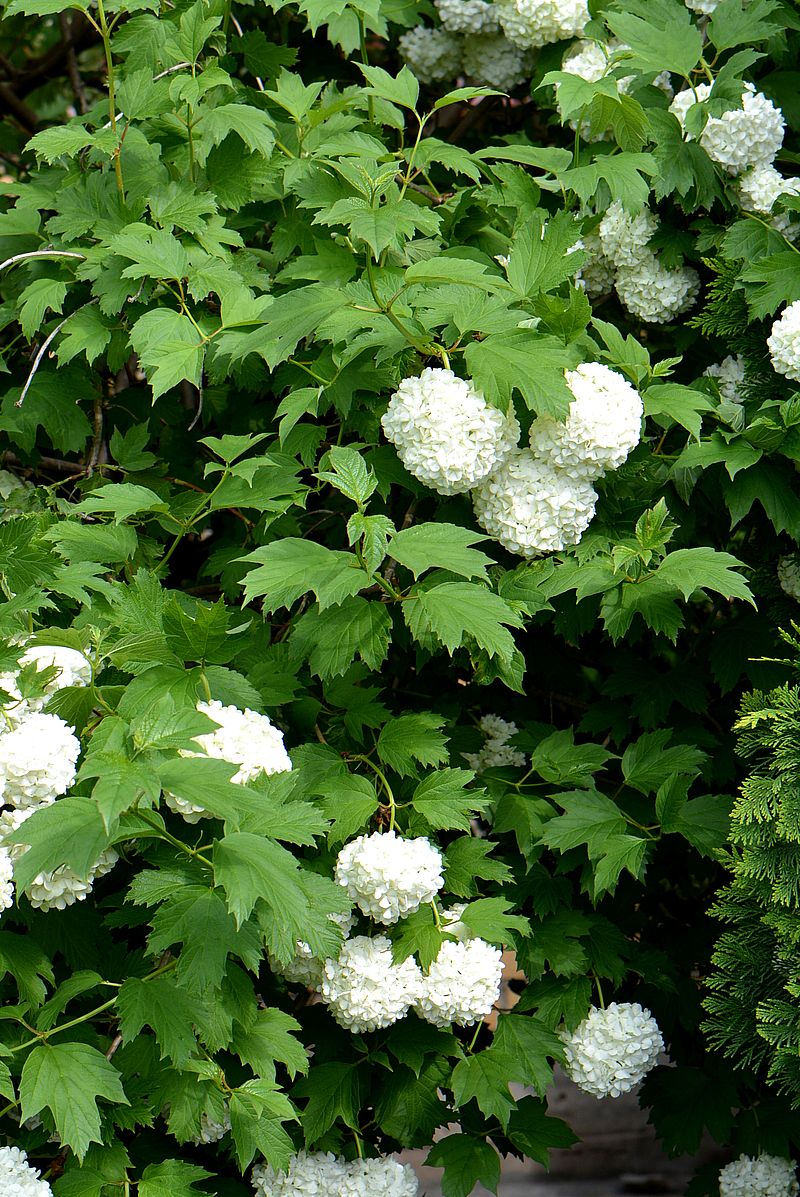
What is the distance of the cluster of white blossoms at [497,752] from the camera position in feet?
10.1

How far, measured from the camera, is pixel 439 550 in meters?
2.33

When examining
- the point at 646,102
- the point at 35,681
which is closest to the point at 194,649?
the point at 35,681

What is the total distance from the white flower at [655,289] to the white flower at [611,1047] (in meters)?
1.61

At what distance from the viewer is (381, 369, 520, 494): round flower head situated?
2383 mm

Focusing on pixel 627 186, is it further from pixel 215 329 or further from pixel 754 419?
pixel 215 329

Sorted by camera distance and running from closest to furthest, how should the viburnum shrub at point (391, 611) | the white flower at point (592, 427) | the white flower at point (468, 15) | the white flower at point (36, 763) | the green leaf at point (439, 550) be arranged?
1. the white flower at point (36, 763)
2. the viburnum shrub at point (391, 611)
3. the green leaf at point (439, 550)
4. the white flower at point (592, 427)
5. the white flower at point (468, 15)

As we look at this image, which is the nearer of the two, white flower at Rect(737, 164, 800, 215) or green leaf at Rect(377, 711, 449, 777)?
green leaf at Rect(377, 711, 449, 777)

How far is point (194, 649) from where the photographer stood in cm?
235

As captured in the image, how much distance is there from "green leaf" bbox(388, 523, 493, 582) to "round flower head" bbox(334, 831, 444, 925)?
50 cm

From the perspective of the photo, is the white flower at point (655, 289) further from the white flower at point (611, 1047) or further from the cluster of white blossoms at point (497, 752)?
the white flower at point (611, 1047)

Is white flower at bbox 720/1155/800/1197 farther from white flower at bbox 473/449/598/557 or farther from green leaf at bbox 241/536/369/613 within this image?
green leaf at bbox 241/536/369/613

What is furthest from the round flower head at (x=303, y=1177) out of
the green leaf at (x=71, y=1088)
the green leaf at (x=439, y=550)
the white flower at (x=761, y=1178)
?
the green leaf at (x=439, y=550)

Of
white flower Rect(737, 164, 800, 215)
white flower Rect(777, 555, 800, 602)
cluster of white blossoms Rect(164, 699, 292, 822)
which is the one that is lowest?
white flower Rect(777, 555, 800, 602)

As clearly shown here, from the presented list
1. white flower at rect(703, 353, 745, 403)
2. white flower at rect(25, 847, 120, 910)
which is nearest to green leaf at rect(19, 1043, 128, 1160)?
white flower at rect(25, 847, 120, 910)
